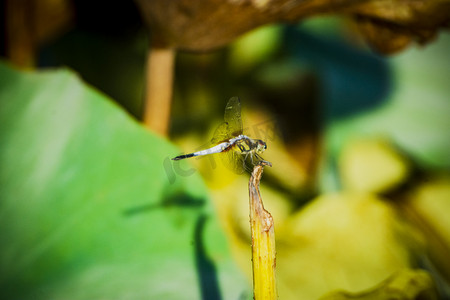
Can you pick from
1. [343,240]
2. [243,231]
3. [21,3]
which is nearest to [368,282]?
[343,240]

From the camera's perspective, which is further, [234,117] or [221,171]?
[221,171]

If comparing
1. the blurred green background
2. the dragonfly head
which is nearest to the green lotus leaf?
the blurred green background

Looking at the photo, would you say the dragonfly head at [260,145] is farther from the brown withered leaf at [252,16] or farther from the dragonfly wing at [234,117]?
the brown withered leaf at [252,16]

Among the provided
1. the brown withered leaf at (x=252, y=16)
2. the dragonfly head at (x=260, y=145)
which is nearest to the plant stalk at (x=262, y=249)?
the dragonfly head at (x=260, y=145)

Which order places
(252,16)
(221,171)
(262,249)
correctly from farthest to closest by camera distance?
1. (221,171)
2. (252,16)
3. (262,249)

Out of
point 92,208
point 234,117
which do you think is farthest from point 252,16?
point 92,208

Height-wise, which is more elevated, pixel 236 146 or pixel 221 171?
pixel 221 171

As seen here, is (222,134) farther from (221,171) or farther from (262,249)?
(221,171)
